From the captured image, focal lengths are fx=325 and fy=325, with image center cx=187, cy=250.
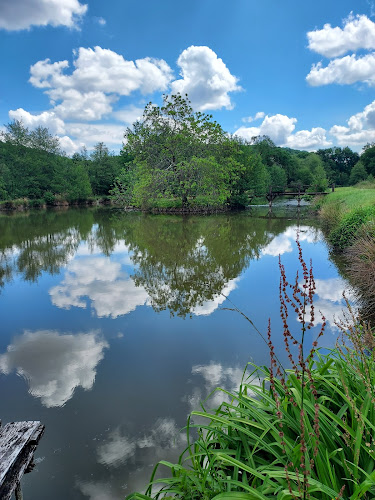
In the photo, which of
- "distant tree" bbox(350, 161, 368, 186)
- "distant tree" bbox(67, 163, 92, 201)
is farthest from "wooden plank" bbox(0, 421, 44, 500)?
"distant tree" bbox(350, 161, 368, 186)

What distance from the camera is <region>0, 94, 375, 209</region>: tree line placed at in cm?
2875

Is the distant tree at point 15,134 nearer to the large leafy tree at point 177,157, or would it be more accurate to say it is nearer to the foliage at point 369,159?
the large leafy tree at point 177,157

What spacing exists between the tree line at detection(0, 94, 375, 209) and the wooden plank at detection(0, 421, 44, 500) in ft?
84.9

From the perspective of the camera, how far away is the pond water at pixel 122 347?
→ 311 cm

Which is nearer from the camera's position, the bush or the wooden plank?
the wooden plank

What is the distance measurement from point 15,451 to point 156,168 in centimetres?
2734

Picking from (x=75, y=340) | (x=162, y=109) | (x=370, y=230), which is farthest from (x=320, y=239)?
(x=162, y=109)

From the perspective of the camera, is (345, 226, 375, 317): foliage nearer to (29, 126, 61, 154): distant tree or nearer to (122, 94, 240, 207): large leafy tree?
(122, 94, 240, 207): large leafy tree

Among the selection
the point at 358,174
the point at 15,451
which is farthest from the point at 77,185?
the point at 358,174

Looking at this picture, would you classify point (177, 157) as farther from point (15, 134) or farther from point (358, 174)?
point (358, 174)

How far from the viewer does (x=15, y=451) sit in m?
2.29

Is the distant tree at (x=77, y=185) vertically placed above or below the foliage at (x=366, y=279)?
above

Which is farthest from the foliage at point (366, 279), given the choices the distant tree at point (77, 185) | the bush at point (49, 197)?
the distant tree at point (77, 185)

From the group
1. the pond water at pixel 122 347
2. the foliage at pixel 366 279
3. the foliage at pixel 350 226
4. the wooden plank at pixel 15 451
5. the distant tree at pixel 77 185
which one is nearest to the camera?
the wooden plank at pixel 15 451
